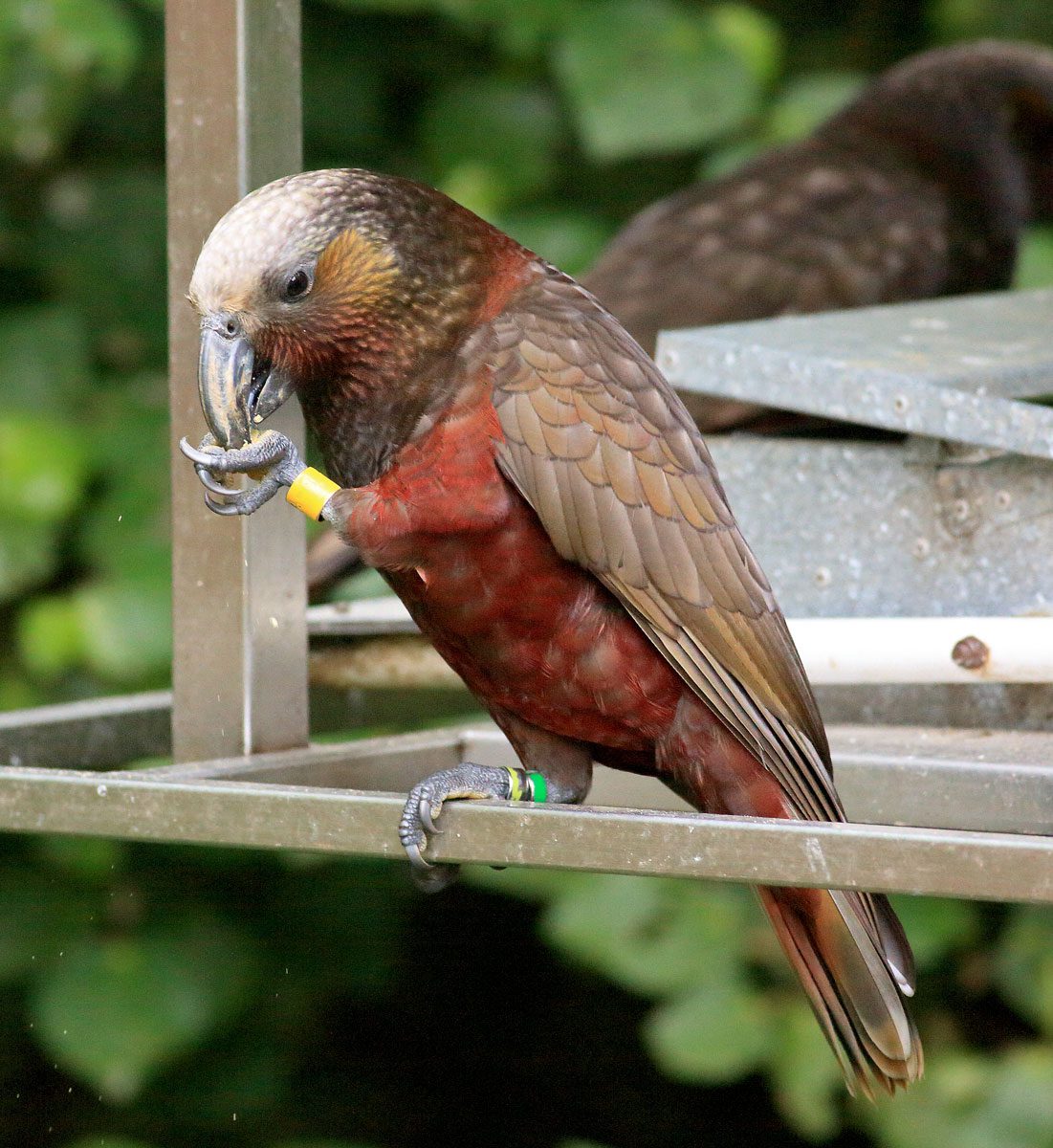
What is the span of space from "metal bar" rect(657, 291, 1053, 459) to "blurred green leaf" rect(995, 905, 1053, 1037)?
3.02 ft

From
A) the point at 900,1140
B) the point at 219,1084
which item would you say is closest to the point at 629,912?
the point at 900,1140

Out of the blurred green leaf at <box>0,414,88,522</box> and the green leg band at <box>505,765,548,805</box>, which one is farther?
the blurred green leaf at <box>0,414,88,522</box>

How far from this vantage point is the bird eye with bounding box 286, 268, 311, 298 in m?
1.33

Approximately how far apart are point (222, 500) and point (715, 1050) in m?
1.37

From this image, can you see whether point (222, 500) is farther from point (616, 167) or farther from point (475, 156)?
point (616, 167)

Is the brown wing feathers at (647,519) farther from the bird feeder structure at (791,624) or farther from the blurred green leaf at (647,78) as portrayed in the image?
the blurred green leaf at (647,78)

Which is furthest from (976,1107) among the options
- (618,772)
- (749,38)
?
(749,38)

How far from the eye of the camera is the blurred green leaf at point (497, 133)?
298 centimetres

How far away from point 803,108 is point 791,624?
152cm

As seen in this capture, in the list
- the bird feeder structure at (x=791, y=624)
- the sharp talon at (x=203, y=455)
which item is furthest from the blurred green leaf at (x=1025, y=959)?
the sharp talon at (x=203, y=455)

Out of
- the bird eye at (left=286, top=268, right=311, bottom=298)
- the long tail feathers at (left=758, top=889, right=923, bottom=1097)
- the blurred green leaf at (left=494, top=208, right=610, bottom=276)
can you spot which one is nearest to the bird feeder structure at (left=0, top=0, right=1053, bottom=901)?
the long tail feathers at (left=758, top=889, right=923, bottom=1097)

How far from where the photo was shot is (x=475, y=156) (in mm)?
2971

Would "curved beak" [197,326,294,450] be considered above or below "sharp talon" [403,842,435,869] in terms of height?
above

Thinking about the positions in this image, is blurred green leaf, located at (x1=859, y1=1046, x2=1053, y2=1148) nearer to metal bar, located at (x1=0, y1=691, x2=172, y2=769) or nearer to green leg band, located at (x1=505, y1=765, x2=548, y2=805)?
green leg band, located at (x1=505, y1=765, x2=548, y2=805)
